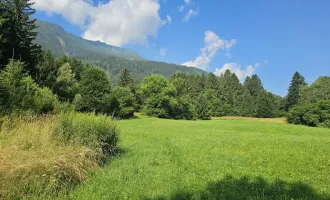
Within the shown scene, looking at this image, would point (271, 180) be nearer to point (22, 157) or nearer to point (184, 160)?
point (184, 160)

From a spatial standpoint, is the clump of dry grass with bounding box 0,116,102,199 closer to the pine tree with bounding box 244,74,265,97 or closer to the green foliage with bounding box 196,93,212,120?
the green foliage with bounding box 196,93,212,120

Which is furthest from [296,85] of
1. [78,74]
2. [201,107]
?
[78,74]

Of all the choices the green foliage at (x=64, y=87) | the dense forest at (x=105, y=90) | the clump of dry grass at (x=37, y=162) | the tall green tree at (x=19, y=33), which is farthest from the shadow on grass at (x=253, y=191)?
the green foliage at (x=64, y=87)

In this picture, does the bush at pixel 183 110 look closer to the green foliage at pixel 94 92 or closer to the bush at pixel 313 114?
the green foliage at pixel 94 92

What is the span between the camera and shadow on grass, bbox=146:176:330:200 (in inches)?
225

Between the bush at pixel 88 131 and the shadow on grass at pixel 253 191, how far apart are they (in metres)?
4.09

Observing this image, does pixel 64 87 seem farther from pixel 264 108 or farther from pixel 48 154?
pixel 264 108

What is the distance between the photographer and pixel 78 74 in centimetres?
7156

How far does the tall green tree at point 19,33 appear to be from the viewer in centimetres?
3444

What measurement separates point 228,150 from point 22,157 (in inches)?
385

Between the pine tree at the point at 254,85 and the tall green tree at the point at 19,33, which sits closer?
the tall green tree at the point at 19,33

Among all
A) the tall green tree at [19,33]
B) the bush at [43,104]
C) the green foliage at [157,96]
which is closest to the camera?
the bush at [43,104]

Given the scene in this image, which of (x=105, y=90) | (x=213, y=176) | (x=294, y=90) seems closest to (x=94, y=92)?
(x=105, y=90)

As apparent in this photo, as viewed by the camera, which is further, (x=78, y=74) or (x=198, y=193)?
(x=78, y=74)
